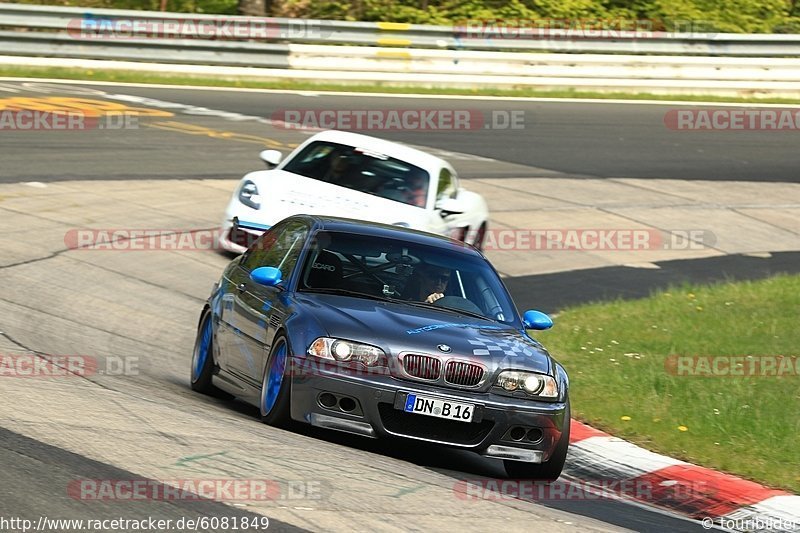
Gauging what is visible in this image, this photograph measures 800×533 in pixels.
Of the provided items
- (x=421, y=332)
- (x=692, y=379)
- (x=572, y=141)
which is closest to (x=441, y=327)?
(x=421, y=332)

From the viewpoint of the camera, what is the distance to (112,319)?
38.5 feet

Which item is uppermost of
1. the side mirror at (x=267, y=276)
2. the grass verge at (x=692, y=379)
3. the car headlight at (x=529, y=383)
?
the side mirror at (x=267, y=276)

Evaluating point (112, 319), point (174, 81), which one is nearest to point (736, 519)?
point (112, 319)

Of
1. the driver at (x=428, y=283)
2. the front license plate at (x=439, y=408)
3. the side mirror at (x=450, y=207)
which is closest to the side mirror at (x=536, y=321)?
the driver at (x=428, y=283)

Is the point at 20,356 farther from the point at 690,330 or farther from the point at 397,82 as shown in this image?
the point at 397,82

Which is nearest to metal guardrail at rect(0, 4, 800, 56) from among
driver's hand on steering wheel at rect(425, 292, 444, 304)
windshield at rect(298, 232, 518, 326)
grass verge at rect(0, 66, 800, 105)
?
grass verge at rect(0, 66, 800, 105)

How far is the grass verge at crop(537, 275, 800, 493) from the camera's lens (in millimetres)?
9023

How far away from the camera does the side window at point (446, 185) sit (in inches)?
589

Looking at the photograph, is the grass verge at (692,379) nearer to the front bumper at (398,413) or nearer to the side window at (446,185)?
the front bumper at (398,413)

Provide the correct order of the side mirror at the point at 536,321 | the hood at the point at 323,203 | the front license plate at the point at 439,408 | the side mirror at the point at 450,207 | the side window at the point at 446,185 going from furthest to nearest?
the side window at the point at 446,185 → the side mirror at the point at 450,207 → the hood at the point at 323,203 → the side mirror at the point at 536,321 → the front license plate at the point at 439,408

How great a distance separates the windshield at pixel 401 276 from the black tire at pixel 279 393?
588 millimetres

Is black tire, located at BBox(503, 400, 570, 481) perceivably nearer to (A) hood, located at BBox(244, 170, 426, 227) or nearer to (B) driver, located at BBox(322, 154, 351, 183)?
(A) hood, located at BBox(244, 170, 426, 227)

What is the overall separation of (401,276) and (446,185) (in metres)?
6.46

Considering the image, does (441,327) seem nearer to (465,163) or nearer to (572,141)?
(465,163)
